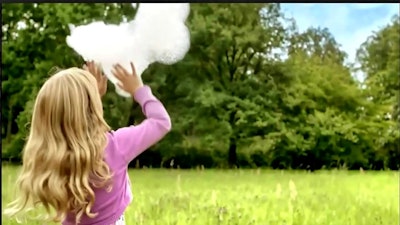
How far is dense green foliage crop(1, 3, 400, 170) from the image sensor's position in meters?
2.20

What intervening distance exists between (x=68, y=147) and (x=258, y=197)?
839 millimetres

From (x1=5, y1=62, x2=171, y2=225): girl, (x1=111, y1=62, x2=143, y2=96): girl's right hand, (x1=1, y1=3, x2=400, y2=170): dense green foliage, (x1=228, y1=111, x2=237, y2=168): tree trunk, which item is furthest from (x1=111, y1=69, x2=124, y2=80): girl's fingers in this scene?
(x1=228, y1=111, x2=237, y2=168): tree trunk

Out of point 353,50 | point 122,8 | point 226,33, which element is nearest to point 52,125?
point 122,8

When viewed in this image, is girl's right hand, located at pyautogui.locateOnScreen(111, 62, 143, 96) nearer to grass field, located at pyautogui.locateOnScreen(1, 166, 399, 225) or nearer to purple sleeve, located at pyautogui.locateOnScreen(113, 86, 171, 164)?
purple sleeve, located at pyautogui.locateOnScreen(113, 86, 171, 164)

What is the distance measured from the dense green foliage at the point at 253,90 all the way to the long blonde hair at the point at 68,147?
73 cm

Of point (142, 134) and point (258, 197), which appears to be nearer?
point (142, 134)

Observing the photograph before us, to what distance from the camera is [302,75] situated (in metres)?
2.22

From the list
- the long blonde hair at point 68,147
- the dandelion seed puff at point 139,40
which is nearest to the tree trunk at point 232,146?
the dandelion seed puff at point 139,40

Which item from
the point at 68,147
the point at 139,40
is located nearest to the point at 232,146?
the point at 139,40

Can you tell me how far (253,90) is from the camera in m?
2.22

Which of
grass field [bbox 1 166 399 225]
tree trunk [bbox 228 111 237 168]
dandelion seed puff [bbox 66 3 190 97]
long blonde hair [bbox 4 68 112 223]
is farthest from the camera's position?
tree trunk [bbox 228 111 237 168]

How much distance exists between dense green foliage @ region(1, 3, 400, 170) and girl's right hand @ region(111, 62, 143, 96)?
55 centimetres

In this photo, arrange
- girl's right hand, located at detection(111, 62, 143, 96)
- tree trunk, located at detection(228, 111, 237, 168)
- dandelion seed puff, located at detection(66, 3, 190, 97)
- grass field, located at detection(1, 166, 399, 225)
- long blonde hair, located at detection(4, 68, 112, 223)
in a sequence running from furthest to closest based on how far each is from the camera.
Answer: tree trunk, located at detection(228, 111, 237, 168), grass field, located at detection(1, 166, 399, 225), dandelion seed puff, located at detection(66, 3, 190, 97), girl's right hand, located at detection(111, 62, 143, 96), long blonde hair, located at detection(4, 68, 112, 223)

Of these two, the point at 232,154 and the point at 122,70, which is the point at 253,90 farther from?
the point at 122,70
